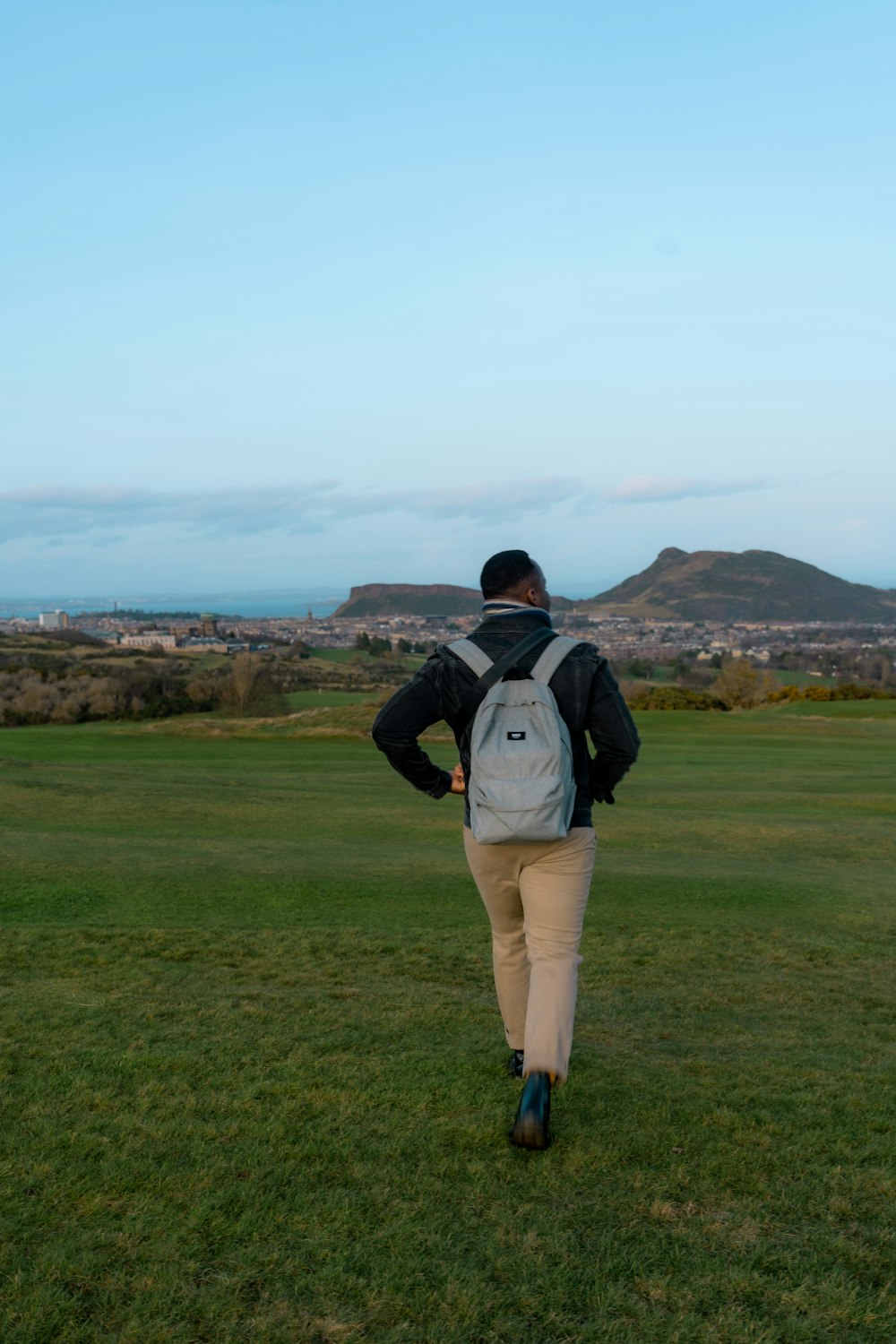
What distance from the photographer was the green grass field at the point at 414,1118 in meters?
2.98

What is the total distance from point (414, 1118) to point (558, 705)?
5.59ft

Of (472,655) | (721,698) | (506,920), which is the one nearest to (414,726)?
(472,655)

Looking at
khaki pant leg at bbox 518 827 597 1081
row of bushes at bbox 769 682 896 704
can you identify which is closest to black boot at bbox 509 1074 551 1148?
khaki pant leg at bbox 518 827 597 1081

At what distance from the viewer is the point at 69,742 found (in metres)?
29.5

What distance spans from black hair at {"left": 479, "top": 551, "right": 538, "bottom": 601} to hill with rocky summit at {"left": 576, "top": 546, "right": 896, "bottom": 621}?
481 ft

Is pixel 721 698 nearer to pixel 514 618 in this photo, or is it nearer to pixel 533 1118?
pixel 514 618

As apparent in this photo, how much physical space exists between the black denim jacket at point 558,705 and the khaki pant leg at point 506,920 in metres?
0.21

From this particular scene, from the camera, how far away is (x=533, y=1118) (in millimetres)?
3982

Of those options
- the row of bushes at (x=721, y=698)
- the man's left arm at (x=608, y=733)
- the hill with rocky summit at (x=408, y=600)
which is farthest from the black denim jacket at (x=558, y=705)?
the hill with rocky summit at (x=408, y=600)

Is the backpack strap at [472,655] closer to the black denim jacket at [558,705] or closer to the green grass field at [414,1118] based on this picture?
the black denim jacket at [558,705]

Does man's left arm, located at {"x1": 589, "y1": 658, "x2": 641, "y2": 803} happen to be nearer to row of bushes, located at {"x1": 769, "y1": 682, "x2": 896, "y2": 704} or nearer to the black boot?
the black boot

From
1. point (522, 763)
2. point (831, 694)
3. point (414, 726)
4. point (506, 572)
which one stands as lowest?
point (831, 694)

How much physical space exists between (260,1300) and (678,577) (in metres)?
194

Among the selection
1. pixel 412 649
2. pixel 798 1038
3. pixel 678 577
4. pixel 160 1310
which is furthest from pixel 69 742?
pixel 678 577
